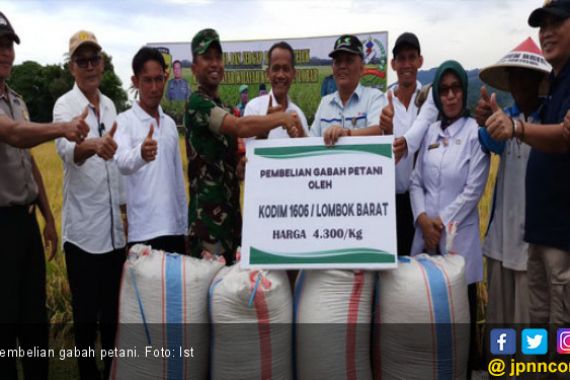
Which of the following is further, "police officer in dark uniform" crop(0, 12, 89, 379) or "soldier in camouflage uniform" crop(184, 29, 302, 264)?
"soldier in camouflage uniform" crop(184, 29, 302, 264)

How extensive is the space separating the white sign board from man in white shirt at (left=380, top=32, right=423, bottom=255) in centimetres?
91

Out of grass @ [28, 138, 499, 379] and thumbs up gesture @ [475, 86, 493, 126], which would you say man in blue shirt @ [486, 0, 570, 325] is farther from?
grass @ [28, 138, 499, 379]

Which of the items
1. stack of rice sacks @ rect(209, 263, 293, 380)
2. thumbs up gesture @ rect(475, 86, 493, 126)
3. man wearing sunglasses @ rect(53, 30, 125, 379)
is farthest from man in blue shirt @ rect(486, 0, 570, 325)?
man wearing sunglasses @ rect(53, 30, 125, 379)

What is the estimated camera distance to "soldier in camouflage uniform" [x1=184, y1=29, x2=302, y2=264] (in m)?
3.14

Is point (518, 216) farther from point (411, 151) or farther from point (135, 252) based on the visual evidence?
point (135, 252)

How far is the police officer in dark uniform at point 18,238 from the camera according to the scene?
301 cm

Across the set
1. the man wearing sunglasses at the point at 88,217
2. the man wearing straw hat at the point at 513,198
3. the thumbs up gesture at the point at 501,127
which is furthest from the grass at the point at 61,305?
the thumbs up gesture at the point at 501,127

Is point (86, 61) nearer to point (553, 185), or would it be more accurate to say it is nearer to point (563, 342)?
point (553, 185)

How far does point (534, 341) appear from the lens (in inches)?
124

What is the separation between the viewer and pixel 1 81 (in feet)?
10.9

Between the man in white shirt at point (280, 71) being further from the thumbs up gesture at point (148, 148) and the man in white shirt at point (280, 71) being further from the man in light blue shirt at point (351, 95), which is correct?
the thumbs up gesture at point (148, 148)

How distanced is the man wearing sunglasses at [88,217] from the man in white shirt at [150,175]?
18 cm

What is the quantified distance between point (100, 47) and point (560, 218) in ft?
10.8

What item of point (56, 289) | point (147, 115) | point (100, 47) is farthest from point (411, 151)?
point (56, 289)
